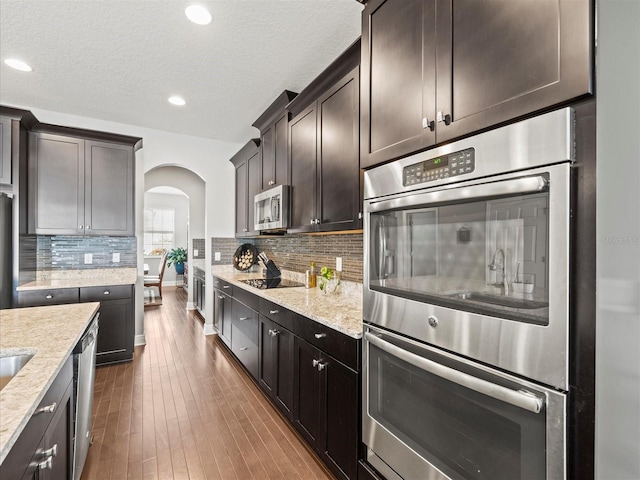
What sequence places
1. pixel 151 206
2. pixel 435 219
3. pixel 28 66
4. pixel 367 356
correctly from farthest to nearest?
1. pixel 151 206
2. pixel 28 66
3. pixel 367 356
4. pixel 435 219

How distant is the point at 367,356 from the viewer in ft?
4.95

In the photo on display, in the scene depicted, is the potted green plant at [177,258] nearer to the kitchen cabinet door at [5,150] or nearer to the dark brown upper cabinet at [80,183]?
the dark brown upper cabinet at [80,183]

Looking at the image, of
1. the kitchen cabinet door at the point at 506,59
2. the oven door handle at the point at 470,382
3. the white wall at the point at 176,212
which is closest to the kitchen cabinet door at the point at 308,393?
the oven door handle at the point at 470,382

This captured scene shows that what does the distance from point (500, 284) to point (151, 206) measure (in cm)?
1032

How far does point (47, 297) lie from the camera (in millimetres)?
3131

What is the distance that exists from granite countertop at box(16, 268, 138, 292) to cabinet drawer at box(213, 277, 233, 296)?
936mm

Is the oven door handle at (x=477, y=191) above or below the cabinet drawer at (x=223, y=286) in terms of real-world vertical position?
above

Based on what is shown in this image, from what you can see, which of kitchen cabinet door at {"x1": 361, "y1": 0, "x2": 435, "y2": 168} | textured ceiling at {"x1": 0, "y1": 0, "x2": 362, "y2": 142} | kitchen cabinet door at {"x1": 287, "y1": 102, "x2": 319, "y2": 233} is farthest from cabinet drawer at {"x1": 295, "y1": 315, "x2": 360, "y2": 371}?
textured ceiling at {"x1": 0, "y1": 0, "x2": 362, "y2": 142}

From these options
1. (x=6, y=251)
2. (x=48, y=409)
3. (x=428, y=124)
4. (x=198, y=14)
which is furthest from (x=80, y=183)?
(x=428, y=124)

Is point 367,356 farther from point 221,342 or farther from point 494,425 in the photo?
point 221,342

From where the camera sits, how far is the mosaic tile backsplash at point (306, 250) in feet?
8.72

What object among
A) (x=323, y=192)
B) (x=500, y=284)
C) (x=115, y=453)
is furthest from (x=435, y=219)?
(x=115, y=453)

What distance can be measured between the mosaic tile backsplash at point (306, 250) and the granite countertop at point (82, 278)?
1141 millimetres

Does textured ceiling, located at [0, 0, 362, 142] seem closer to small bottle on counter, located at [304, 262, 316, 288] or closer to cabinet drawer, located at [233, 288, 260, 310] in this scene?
small bottle on counter, located at [304, 262, 316, 288]
